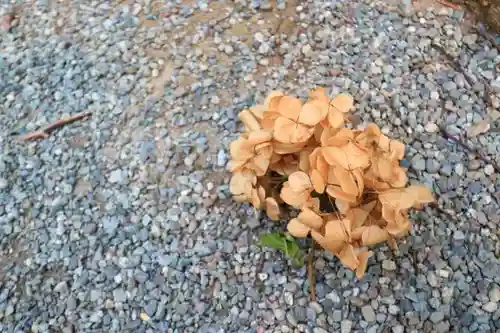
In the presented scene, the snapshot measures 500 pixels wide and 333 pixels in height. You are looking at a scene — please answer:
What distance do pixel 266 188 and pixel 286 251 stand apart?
0.17 metres

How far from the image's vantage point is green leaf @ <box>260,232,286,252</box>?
5.44 feet

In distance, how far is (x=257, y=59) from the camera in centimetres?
204

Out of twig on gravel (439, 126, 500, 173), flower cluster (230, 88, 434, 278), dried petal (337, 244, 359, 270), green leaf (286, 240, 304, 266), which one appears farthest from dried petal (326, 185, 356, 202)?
twig on gravel (439, 126, 500, 173)

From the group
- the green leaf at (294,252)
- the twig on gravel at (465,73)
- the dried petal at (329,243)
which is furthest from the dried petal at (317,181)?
the twig on gravel at (465,73)

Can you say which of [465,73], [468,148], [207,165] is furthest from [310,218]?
[465,73]

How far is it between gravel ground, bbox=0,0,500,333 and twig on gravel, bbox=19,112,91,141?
21mm

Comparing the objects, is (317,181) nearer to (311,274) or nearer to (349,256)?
(349,256)

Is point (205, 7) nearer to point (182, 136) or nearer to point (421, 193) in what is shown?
point (182, 136)

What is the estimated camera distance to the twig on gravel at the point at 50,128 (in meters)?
2.04

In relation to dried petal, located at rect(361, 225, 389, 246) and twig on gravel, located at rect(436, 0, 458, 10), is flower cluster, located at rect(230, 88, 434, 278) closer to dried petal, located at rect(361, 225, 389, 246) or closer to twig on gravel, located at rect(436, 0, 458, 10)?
dried petal, located at rect(361, 225, 389, 246)

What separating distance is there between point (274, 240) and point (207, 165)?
0.33 metres

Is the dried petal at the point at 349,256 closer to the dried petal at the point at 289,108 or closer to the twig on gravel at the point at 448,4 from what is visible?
the dried petal at the point at 289,108

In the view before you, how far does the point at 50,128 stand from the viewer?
2047 millimetres

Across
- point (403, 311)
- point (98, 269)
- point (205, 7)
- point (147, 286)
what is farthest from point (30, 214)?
point (403, 311)
